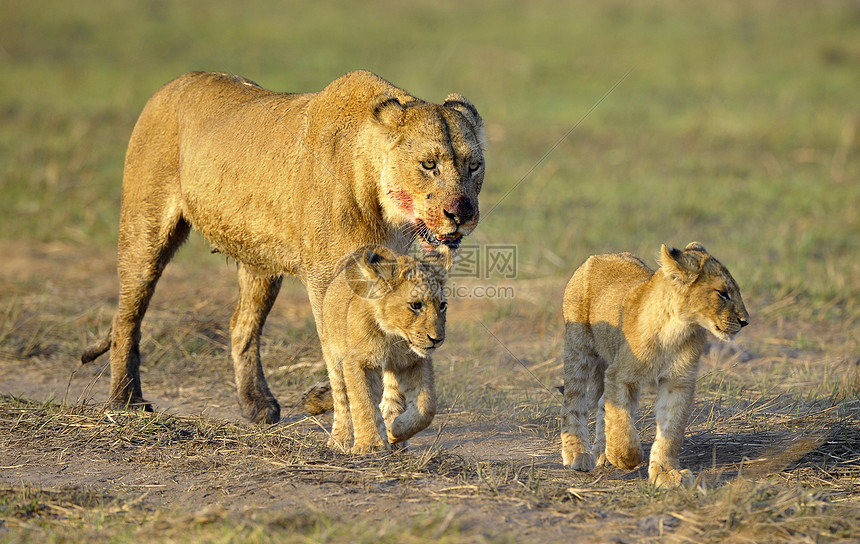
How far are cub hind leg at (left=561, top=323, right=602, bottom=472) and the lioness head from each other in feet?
2.44

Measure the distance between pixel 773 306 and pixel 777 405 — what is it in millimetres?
2409

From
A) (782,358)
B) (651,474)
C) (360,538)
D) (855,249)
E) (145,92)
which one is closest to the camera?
(360,538)

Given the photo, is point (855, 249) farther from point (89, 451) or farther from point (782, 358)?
point (89, 451)

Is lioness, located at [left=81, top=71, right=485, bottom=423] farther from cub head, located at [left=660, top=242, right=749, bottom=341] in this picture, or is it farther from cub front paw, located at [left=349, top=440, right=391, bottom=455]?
cub head, located at [left=660, top=242, right=749, bottom=341]

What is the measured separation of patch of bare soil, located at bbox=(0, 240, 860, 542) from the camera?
13.3 feet

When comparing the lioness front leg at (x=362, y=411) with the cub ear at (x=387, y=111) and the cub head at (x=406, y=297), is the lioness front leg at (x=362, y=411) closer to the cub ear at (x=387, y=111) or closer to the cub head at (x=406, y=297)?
the cub head at (x=406, y=297)

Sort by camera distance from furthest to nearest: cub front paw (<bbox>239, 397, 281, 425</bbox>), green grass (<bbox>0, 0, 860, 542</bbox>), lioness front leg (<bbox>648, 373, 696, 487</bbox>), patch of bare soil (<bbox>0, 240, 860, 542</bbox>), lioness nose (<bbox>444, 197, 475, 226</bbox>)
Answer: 1. cub front paw (<bbox>239, 397, 281, 425</bbox>)
2. lioness nose (<bbox>444, 197, 475, 226</bbox>)
3. lioness front leg (<bbox>648, 373, 696, 487</bbox>)
4. green grass (<bbox>0, 0, 860, 542</bbox>)
5. patch of bare soil (<bbox>0, 240, 860, 542</bbox>)

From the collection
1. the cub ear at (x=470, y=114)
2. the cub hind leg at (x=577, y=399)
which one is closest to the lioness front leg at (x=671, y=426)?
the cub hind leg at (x=577, y=399)

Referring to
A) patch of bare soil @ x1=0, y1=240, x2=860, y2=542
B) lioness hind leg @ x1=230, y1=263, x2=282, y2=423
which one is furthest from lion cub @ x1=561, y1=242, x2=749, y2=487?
lioness hind leg @ x1=230, y1=263, x2=282, y2=423

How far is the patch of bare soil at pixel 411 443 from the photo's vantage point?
404 centimetres

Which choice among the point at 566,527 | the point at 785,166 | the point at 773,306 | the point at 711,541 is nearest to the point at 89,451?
the point at 566,527

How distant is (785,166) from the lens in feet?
44.1

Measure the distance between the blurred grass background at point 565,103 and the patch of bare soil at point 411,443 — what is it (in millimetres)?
1721

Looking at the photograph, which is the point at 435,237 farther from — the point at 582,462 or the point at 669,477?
the point at 669,477
